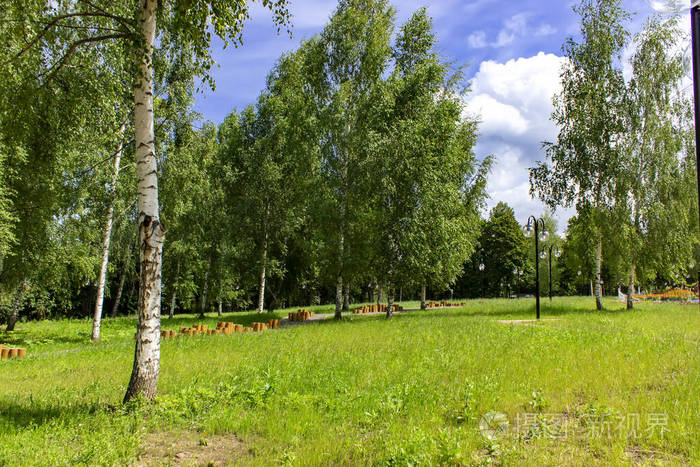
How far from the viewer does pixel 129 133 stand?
16141 mm

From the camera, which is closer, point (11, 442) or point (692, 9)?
point (692, 9)

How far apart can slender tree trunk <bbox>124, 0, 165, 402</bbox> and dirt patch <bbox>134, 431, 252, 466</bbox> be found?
125cm

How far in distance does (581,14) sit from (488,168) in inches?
359

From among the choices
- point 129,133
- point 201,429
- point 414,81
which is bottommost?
point 201,429

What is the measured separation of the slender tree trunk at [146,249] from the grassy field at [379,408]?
451mm

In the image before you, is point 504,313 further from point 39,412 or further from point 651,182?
point 39,412

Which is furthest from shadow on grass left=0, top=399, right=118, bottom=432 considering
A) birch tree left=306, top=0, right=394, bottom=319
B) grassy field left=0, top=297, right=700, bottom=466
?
birch tree left=306, top=0, right=394, bottom=319

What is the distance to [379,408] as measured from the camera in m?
5.45

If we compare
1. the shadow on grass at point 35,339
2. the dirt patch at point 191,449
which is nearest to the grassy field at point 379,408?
the dirt patch at point 191,449

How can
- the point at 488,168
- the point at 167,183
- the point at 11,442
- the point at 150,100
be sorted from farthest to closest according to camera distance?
the point at 488,168 < the point at 167,183 < the point at 150,100 < the point at 11,442

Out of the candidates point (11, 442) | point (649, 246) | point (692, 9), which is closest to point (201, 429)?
→ point (11, 442)

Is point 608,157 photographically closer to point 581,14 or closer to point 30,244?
point 581,14

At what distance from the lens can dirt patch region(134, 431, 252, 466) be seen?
13.8 feet

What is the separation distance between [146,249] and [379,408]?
13.2ft
